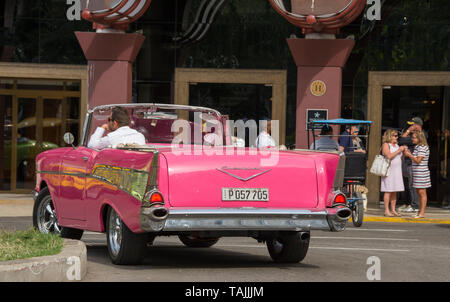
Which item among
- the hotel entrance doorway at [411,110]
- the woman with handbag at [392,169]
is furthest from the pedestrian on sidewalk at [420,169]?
the hotel entrance doorway at [411,110]

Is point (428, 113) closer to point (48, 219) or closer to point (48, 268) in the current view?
point (48, 219)

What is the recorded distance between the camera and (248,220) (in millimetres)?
8977

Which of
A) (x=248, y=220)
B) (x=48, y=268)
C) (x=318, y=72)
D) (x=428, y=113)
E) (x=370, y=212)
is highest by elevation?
(x=318, y=72)

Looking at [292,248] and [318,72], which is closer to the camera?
[292,248]

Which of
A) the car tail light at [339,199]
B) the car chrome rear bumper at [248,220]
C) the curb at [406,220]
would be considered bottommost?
the curb at [406,220]

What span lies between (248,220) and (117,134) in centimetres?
230

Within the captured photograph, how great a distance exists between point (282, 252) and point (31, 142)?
46.9ft

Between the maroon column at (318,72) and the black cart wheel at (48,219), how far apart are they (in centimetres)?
1032

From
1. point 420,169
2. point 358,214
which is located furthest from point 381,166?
point 358,214

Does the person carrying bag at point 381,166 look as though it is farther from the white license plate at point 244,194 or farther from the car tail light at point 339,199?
the white license plate at point 244,194

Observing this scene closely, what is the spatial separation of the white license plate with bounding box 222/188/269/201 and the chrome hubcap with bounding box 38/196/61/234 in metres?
3.21

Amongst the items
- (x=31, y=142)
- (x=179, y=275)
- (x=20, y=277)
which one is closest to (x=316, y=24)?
(x=31, y=142)

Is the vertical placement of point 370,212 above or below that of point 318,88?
below

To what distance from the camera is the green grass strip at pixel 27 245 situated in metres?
8.47
